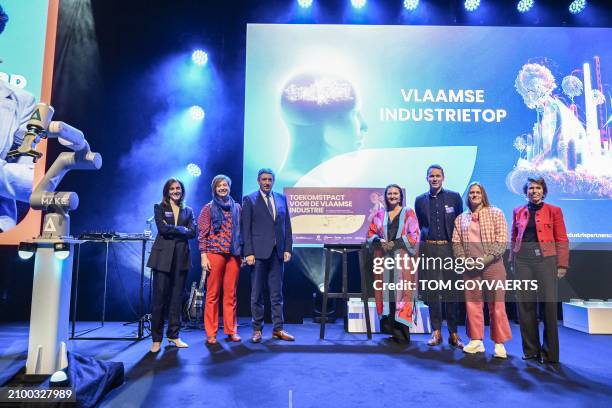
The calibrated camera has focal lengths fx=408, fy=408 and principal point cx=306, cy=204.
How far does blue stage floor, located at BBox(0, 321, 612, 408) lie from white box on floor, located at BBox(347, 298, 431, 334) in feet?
1.10

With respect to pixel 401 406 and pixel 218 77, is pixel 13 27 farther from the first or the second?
pixel 401 406

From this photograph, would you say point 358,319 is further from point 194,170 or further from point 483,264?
point 194,170

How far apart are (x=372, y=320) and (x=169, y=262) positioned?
193cm

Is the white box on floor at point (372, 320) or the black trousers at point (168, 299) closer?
the black trousers at point (168, 299)

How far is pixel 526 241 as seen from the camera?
9.11 feet

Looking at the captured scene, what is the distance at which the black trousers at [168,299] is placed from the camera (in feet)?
9.69

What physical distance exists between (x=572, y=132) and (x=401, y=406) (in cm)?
366

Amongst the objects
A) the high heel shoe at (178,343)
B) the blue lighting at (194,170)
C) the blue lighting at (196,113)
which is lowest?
the high heel shoe at (178,343)

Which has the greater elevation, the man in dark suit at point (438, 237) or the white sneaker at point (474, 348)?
the man in dark suit at point (438, 237)

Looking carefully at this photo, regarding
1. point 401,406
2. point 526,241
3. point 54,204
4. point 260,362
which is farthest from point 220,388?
point 526,241

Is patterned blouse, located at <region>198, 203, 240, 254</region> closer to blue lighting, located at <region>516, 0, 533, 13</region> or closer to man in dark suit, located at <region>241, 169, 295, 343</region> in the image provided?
man in dark suit, located at <region>241, 169, 295, 343</region>

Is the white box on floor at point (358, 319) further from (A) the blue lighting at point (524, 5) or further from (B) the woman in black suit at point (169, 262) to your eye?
(A) the blue lighting at point (524, 5)

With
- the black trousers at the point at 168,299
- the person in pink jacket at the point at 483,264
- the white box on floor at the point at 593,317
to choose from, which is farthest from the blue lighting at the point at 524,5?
the black trousers at the point at 168,299

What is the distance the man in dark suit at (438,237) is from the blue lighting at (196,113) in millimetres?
2549
